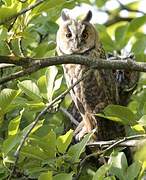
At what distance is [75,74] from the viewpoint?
3.34 metres

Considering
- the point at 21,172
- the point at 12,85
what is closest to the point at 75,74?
the point at 12,85

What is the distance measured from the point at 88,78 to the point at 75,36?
0.27 meters

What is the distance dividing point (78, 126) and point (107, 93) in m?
0.28

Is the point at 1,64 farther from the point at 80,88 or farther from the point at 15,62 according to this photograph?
the point at 80,88

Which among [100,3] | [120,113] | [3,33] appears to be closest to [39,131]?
[120,113]

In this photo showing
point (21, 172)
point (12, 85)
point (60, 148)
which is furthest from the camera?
point (12, 85)

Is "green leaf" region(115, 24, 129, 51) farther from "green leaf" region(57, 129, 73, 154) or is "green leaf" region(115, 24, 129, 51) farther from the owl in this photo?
"green leaf" region(57, 129, 73, 154)

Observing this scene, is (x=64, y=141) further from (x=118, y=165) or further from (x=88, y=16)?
(x=88, y=16)

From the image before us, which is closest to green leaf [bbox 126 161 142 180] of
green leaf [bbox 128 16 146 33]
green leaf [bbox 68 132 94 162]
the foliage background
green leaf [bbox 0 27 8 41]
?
the foliage background

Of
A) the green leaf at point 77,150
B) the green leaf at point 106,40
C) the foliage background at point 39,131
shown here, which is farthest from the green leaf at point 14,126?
the green leaf at point 106,40

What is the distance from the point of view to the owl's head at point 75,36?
3277 mm

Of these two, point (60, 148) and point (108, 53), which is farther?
point (108, 53)

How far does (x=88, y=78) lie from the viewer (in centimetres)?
338

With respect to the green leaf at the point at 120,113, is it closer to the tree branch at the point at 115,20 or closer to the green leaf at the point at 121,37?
the green leaf at the point at 121,37
